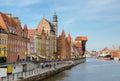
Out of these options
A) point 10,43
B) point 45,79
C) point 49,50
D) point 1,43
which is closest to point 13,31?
point 10,43

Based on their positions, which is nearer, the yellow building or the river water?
the river water

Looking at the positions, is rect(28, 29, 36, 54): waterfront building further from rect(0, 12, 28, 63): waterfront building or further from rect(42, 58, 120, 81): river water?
rect(42, 58, 120, 81): river water

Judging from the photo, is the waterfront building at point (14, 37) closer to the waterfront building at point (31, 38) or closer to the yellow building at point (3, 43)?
the yellow building at point (3, 43)

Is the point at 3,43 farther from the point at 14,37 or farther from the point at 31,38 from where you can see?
the point at 31,38

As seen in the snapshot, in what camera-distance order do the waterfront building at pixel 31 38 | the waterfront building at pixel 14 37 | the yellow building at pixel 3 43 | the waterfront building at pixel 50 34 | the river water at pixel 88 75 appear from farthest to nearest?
the waterfront building at pixel 50 34 → the waterfront building at pixel 31 38 → the waterfront building at pixel 14 37 → the yellow building at pixel 3 43 → the river water at pixel 88 75

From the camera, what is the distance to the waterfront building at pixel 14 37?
208 feet

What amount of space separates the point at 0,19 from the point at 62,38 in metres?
64.8

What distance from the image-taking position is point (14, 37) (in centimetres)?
6712

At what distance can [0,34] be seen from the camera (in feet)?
194

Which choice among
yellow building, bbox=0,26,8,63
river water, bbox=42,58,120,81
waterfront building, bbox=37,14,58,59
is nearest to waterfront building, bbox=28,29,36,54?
waterfront building, bbox=37,14,58,59

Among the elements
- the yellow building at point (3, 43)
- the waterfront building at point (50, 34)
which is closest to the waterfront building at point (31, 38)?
the waterfront building at point (50, 34)

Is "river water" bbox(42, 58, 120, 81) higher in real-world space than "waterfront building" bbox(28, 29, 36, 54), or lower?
lower

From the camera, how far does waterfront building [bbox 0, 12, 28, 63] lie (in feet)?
208

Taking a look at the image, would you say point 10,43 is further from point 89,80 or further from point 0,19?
point 89,80
